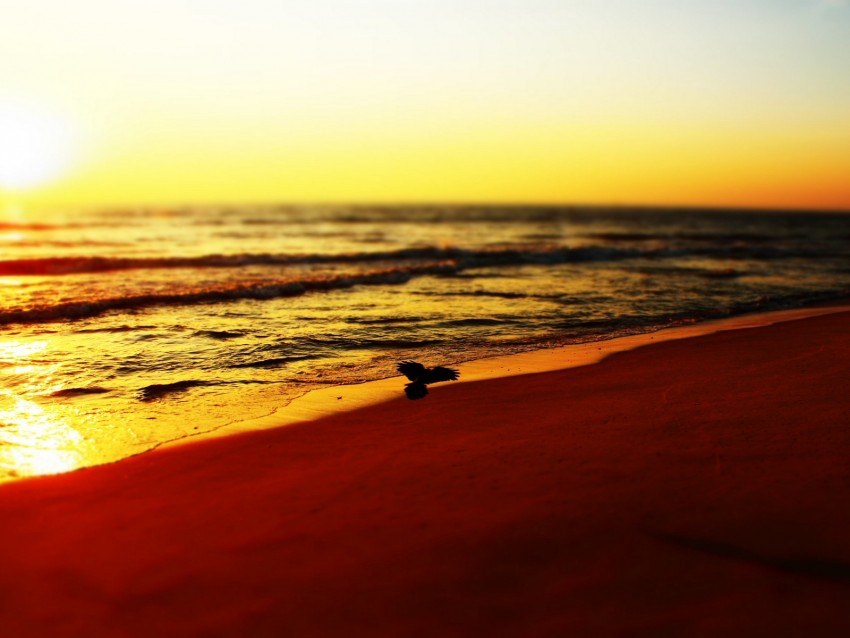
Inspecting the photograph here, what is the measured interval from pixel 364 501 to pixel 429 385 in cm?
399

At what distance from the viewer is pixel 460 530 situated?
4547mm

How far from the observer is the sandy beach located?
370 centimetres

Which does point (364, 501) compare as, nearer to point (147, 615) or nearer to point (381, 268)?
point (147, 615)

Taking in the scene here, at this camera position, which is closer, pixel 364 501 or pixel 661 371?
pixel 364 501

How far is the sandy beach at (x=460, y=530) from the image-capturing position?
3.70 m

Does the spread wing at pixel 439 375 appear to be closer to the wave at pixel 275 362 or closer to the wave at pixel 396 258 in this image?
the wave at pixel 275 362

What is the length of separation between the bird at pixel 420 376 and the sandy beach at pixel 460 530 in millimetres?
1078

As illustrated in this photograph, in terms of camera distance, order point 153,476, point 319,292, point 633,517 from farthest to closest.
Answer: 1. point 319,292
2. point 153,476
3. point 633,517

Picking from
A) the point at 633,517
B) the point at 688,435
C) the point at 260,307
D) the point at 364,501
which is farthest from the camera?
the point at 260,307

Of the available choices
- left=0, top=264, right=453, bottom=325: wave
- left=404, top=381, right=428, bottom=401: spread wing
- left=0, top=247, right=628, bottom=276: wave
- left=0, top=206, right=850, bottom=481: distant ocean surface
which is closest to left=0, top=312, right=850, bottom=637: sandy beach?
left=404, top=381, right=428, bottom=401: spread wing

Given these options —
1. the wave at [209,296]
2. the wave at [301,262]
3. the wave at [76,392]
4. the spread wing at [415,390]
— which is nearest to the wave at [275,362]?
the wave at [76,392]

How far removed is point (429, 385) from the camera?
8.98 metres

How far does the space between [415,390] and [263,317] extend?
7.60 meters

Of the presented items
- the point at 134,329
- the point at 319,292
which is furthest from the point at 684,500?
the point at 319,292
